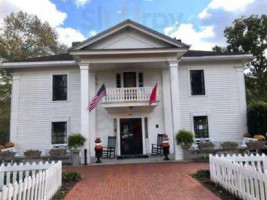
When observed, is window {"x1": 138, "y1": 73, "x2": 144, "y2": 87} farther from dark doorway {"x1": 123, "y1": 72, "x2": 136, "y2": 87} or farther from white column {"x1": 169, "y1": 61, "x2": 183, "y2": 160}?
white column {"x1": 169, "y1": 61, "x2": 183, "y2": 160}

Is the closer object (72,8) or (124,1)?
(124,1)

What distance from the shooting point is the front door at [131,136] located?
16781 millimetres

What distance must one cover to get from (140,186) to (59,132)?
32.6 ft

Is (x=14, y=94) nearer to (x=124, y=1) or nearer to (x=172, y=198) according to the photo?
(x=124, y=1)

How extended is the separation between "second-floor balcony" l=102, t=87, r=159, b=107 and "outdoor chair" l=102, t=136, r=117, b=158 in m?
2.29

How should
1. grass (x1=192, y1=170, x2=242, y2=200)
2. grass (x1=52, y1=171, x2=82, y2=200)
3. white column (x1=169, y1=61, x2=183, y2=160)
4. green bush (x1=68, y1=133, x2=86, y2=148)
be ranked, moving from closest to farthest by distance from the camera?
grass (x1=192, y1=170, x2=242, y2=200)
grass (x1=52, y1=171, x2=82, y2=200)
green bush (x1=68, y1=133, x2=86, y2=148)
white column (x1=169, y1=61, x2=183, y2=160)

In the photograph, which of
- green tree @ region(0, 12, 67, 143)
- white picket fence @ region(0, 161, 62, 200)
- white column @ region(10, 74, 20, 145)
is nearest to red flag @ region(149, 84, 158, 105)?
white picket fence @ region(0, 161, 62, 200)

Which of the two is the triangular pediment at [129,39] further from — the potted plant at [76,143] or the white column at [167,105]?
the potted plant at [76,143]

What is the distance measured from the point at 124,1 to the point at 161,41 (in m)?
3.22

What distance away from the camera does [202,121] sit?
17125mm

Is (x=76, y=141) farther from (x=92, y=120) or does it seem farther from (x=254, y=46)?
(x=254, y=46)

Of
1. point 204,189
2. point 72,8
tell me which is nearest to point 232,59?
point 72,8

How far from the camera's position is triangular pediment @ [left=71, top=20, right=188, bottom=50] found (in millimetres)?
15091

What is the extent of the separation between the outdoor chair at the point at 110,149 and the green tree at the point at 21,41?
712 inches
